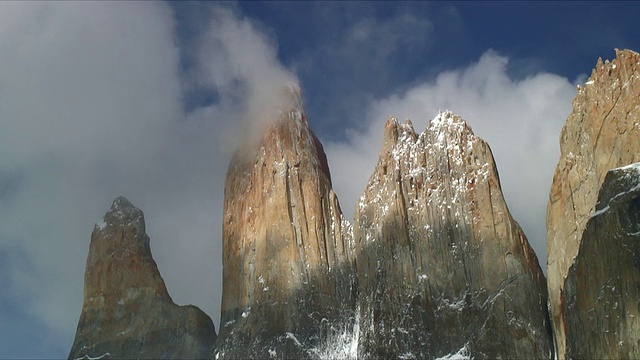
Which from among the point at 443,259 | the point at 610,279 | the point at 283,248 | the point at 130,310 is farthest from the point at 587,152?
the point at 130,310

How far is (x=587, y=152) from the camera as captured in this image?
9044cm

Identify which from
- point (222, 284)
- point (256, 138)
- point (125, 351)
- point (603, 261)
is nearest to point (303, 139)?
point (256, 138)

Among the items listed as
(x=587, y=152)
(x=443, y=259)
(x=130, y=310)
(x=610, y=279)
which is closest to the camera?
(x=610, y=279)

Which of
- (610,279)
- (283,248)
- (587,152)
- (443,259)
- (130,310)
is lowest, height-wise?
(610,279)

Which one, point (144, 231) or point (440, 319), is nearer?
point (440, 319)

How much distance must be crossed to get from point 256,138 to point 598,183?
5132 cm

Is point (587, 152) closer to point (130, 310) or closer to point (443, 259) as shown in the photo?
point (443, 259)

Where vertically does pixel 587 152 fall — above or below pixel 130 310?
below

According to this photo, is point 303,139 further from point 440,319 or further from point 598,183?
point 598,183

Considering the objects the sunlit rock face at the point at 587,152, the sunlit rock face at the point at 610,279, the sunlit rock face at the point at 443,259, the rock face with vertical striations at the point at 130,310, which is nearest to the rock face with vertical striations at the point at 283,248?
the sunlit rock face at the point at 443,259

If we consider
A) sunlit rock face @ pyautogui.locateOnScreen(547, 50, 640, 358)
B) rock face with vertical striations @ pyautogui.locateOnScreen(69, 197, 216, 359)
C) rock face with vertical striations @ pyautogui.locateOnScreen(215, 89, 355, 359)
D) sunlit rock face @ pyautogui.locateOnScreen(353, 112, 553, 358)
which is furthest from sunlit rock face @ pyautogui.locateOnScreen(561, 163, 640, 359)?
rock face with vertical striations @ pyautogui.locateOnScreen(69, 197, 216, 359)

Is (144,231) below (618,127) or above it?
above

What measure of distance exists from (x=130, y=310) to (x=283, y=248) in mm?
22638

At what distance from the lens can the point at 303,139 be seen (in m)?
126
